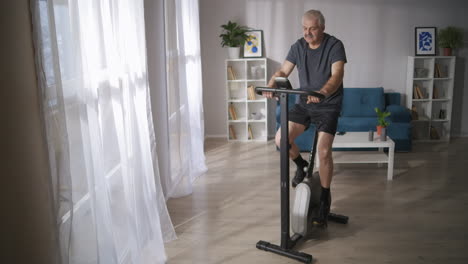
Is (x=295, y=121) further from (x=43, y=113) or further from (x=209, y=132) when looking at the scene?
(x=209, y=132)

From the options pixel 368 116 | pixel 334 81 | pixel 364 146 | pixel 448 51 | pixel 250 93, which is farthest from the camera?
pixel 250 93

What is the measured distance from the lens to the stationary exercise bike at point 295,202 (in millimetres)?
3002

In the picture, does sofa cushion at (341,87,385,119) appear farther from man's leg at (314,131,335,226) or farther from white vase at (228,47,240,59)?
man's leg at (314,131,335,226)

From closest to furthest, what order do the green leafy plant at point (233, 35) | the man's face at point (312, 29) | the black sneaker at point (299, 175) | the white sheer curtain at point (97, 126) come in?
the white sheer curtain at point (97, 126) < the man's face at point (312, 29) < the black sneaker at point (299, 175) < the green leafy plant at point (233, 35)

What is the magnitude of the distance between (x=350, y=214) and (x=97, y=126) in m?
2.47

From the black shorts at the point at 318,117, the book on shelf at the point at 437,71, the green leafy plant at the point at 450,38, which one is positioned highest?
the green leafy plant at the point at 450,38

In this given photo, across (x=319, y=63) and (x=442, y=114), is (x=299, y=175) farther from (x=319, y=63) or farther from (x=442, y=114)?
(x=442, y=114)

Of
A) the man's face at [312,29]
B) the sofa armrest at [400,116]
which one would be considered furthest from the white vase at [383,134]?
the man's face at [312,29]

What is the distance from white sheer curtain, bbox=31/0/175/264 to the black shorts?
1230 millimetres

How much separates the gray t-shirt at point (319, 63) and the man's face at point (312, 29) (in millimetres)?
79

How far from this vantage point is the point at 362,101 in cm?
627

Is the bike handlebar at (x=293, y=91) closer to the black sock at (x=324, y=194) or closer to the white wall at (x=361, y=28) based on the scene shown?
the black sock at (x=324, y=194)

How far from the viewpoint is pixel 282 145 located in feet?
10.2

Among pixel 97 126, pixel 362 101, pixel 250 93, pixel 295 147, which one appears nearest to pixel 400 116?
pixel 362 101
